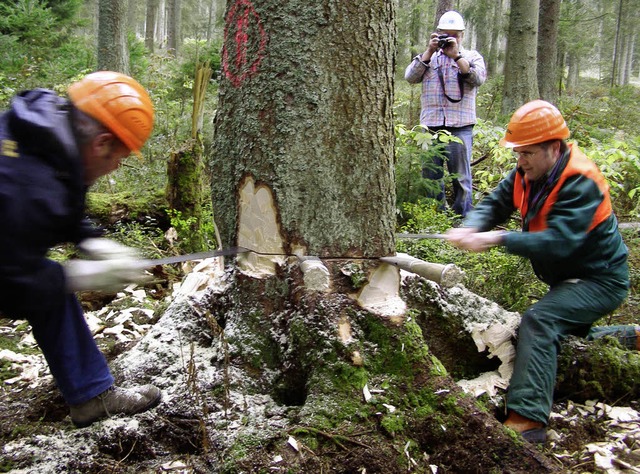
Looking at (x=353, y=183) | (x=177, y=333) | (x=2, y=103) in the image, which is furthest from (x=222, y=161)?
(x=2, y=103)

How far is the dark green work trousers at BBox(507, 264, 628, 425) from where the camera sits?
2.92m

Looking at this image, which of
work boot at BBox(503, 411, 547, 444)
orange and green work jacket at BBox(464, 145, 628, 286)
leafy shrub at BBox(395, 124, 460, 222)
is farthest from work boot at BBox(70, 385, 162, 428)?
leafy shrub at BBox(395, 124, 460, 222)

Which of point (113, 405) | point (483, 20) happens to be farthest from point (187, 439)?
point (483, 20)

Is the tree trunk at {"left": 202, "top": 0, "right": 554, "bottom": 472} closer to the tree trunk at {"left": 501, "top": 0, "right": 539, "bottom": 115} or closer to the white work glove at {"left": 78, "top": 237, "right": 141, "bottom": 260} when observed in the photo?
the white work glove at {"left": 78, "top": 237, "right": 141, "bottom": 260}

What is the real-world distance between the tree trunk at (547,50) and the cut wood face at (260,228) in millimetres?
9579

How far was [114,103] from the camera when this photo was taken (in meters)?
2.28

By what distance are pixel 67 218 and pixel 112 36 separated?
34.0 ft

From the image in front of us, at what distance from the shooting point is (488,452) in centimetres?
246

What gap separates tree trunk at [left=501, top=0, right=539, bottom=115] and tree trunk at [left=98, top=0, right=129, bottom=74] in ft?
26.0

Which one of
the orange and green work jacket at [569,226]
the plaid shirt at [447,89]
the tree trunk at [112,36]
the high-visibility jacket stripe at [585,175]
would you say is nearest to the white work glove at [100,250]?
the orange and green work jacket at [569,226]

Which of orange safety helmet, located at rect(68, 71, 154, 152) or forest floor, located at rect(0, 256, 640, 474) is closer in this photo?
orange safety helmet, located at rect(68, 71, 154, 152)

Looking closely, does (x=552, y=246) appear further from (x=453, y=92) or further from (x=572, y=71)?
(x=572, y=71)

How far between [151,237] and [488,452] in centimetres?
420

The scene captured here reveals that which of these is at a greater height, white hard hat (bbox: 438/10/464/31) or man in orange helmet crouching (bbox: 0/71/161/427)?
white hard hat (bbox: 438/10/464/31)
